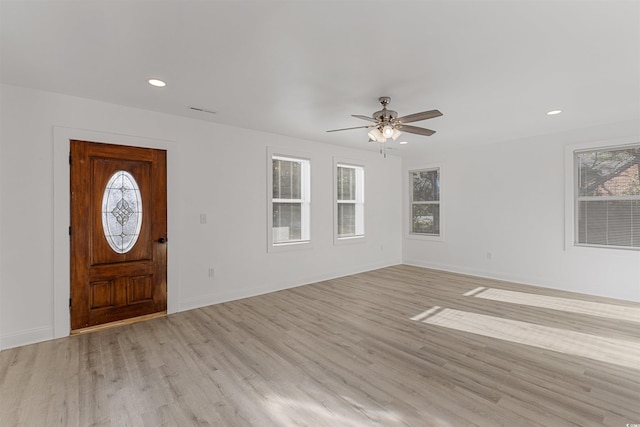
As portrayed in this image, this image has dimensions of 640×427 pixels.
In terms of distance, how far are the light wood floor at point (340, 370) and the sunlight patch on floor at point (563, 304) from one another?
44 millimetres

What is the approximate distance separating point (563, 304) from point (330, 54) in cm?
453

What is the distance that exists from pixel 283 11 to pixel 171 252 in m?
3.20

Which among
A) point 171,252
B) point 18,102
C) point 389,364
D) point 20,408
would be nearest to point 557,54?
point 389,364

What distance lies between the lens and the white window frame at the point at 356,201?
5.71 m

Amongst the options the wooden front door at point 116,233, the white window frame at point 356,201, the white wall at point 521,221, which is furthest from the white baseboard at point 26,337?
the white wall at point 521,221

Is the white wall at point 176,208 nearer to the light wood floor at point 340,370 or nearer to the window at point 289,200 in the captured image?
the window at point 289,200

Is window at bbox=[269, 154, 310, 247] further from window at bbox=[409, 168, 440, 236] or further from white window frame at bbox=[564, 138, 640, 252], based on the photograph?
white window frame at bbox=[564, 138, 640, 252]

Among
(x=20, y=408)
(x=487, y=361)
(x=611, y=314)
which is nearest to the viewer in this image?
(x=20, y=408)

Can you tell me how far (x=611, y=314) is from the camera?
3.65 metres

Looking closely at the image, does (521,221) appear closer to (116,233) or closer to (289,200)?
(289,200)

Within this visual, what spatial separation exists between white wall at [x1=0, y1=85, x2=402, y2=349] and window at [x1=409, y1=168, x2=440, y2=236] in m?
1.28

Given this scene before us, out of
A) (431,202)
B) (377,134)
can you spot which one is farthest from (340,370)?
(431,202)

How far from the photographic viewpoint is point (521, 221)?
523 centimetres

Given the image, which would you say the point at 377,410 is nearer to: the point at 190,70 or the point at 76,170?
Answer: the point at 190,70
